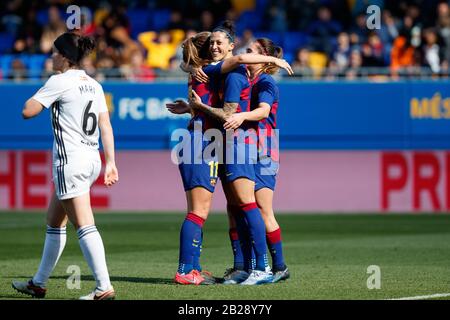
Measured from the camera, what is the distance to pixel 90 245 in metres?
8.99

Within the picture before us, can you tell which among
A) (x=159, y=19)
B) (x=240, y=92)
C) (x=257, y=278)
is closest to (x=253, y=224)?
(x=257, y=278)

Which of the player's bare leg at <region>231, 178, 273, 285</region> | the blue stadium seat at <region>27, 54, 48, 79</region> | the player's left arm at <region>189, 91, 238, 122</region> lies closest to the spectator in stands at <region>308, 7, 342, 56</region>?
the blue stadium seat at <region>27, 54, 48, 79</region>

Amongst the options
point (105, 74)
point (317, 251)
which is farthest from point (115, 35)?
point (317, 251)

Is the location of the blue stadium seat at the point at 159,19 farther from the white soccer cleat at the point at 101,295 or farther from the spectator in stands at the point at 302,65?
the white soccer cleat at the point at 101,295

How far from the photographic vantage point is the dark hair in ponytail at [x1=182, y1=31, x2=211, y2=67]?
10578 mm

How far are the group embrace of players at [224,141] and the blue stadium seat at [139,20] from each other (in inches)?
620

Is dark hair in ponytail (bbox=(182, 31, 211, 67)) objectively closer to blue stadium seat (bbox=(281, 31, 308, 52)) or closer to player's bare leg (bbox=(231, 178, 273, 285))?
player's bare leg (bbox=(231, 178, 273, 285))

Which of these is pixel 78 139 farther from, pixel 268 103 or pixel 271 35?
pixel 271 35

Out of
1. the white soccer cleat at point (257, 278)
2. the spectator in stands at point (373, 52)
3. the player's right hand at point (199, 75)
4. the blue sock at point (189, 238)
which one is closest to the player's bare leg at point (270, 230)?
the white soccer cleat at point (257, 278)

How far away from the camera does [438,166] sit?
22.0 meters

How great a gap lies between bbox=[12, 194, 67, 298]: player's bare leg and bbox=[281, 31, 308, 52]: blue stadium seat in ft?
51.7

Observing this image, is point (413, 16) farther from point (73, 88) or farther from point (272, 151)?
point (73, 88)

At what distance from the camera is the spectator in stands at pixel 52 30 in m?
24.8
